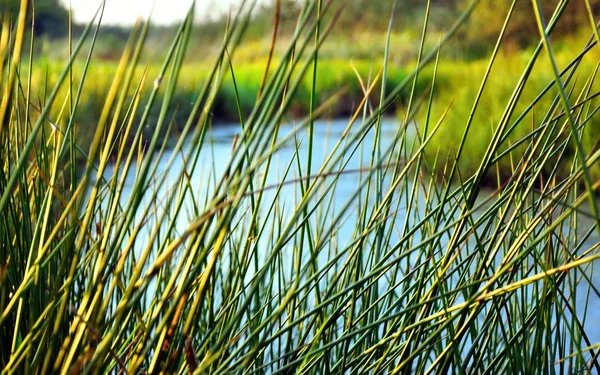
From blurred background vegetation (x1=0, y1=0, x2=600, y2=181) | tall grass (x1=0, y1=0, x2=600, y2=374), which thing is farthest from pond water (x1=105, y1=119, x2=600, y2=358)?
blurred background vegetation (x1=0, y1=0, x2=600, y2=181)

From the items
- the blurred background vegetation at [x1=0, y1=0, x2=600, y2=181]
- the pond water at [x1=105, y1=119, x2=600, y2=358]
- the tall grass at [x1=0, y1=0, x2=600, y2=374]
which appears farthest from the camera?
the blurred background vegetation at [x1=0, y1=0, x2=600, y2=181]

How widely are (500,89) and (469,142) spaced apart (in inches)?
19.6

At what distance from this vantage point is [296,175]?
62.9 inches

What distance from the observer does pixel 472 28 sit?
29.7 ft

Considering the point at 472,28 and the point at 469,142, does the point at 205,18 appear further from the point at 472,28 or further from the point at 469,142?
the point at 472,28

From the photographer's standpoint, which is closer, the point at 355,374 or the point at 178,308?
the point at 178,308

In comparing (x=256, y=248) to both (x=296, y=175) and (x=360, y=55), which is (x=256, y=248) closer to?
(x=296, y=175)

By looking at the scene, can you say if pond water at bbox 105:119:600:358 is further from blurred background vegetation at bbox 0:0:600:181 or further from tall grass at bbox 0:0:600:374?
blurred background vegetation at bbox 0:0:600:181

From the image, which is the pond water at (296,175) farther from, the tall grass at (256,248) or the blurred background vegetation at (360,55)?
the blurred background vegetation at (360,55)

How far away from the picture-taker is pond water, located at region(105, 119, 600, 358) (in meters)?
0.88

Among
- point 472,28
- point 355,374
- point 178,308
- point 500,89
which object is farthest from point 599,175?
point 472,28

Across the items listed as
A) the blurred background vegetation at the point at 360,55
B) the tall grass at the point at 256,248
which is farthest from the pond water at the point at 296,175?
the blurred background vegetation at the point at 360,55

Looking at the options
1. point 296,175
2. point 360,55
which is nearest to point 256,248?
point 296,175

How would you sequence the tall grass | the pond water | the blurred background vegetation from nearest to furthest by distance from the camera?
the tall grass → the pond water → the blurred background vegetation
